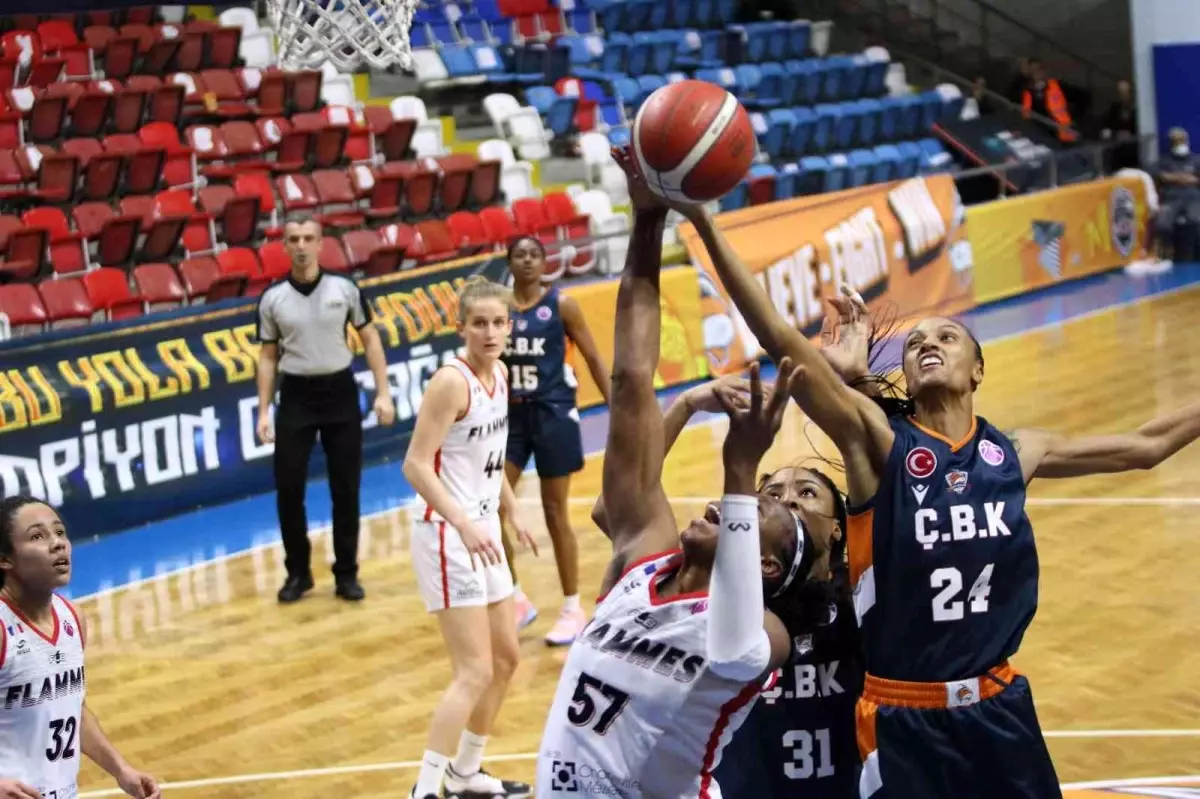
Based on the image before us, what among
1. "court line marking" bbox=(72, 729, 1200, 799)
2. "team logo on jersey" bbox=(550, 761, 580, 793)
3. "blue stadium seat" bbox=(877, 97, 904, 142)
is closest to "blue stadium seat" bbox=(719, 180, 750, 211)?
"blue stadium seat" bbox=(877, 97, 904, 142)

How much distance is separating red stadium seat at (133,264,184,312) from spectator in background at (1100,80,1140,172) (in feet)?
44.4

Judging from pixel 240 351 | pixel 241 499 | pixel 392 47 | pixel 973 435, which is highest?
pixel 392 47

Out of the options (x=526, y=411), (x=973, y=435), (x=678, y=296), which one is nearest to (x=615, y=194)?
(x=678, y=296)

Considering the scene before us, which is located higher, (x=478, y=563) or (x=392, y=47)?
(x=392, y=47)

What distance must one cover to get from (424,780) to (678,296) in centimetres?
958

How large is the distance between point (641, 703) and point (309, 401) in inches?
261

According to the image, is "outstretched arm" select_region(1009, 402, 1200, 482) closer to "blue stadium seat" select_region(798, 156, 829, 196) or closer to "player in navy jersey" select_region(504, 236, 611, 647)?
"player in navy jersey" select_region(504, 236, 611, 647)

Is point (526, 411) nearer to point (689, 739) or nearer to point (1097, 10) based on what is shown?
point (689, 739)

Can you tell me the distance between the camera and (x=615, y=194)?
64.7 feet

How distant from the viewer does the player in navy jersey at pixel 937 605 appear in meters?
4.74

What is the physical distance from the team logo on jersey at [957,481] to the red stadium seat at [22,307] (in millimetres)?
9837

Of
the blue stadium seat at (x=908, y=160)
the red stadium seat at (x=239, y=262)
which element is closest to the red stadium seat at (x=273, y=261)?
the red stadium seat at (x=239, y=262)

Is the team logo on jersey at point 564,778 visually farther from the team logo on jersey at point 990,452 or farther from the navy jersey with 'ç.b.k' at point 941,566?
the team logo on jersey at point 990,452

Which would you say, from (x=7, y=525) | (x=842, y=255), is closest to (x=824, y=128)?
(x=842, y=255)
